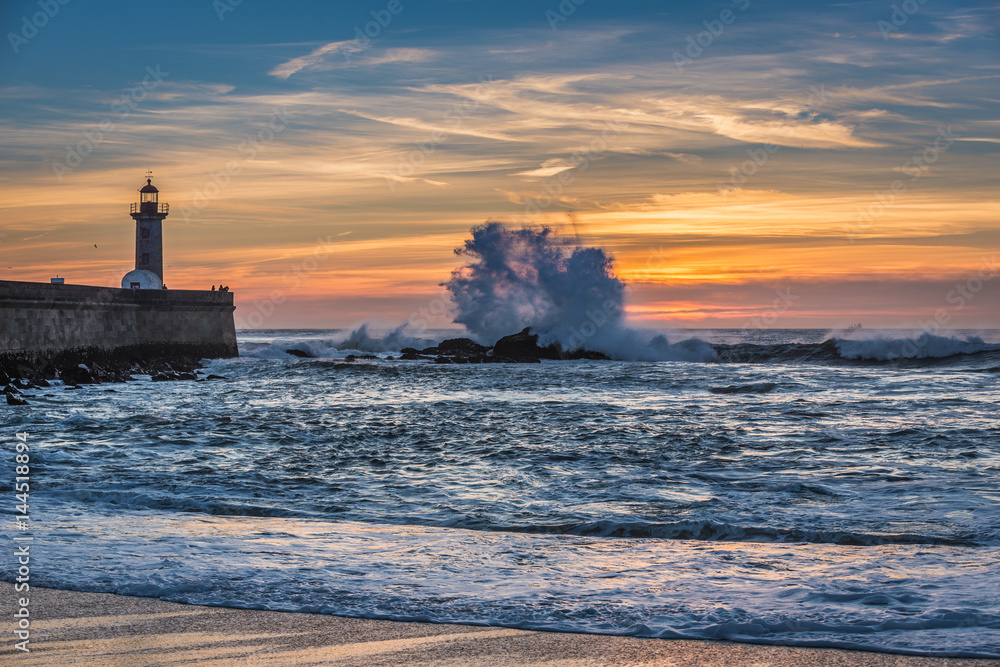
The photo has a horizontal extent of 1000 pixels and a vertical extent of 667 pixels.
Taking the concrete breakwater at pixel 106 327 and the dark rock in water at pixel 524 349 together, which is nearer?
the concrete breakwater at pixel 106 327

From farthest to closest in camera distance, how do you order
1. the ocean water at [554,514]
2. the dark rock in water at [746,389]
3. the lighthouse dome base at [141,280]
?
1. the lighthouse dome base at [141,280]
2. the dark rock in water at [746,389]
3. the ocean water at [554,514]

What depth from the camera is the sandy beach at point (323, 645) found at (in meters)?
2.57

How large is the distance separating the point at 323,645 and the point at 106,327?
21.5 metres

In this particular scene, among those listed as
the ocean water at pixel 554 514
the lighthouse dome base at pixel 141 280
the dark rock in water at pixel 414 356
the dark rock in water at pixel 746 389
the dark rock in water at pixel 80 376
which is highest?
the lighthouse dome base at pixel 141 280

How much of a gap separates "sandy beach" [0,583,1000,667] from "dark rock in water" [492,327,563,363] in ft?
77.6

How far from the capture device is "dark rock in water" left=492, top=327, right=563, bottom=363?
27.2 m

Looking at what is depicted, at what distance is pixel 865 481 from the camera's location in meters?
6.02

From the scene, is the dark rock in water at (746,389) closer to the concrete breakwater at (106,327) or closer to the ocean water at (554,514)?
the ocean water at (554,514)

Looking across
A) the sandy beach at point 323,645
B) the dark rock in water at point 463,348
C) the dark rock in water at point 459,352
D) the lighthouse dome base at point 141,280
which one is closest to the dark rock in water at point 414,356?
the dark rock in water at point 459,352

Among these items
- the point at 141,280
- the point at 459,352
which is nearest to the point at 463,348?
the point at 459,352

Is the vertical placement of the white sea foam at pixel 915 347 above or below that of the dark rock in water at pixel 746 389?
above

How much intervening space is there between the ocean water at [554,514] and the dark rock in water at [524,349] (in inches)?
590

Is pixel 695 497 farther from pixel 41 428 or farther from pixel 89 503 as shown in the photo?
pixel 41 428

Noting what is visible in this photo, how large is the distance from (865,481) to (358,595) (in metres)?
4.27
